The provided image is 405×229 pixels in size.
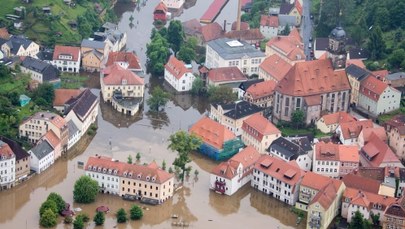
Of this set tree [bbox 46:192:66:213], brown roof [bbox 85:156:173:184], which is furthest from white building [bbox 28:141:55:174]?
tree [bbox 46:192:66:213]

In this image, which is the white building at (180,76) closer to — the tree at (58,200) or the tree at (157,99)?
the tree at (157,99)

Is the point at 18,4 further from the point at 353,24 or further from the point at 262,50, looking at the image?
the point at 353,24

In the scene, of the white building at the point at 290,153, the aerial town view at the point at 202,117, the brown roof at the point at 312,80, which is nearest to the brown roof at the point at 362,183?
the aerial town view at the point at 202,117

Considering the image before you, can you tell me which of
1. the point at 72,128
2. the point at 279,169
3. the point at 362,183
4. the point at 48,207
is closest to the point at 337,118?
the point at 279,169

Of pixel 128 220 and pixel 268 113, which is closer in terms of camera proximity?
pixel 128 220

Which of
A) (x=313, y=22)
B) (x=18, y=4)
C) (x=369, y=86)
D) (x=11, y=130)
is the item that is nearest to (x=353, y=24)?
(x=313, y=22)

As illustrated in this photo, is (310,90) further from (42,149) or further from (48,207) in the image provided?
(48,207)
